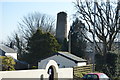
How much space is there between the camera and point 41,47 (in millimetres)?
39969

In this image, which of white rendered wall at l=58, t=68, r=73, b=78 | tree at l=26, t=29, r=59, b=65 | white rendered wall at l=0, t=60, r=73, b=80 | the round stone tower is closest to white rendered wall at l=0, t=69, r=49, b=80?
white rendered wall at l=0, t=60, r=73, b=80

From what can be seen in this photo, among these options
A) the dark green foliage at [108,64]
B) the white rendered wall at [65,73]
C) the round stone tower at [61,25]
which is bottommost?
the white rendered wall at [65,73]

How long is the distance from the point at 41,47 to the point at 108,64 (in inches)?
503

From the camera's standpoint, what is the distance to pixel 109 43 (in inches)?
1467

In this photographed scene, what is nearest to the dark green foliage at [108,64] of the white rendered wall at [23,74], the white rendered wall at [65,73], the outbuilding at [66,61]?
the outbuilding at [66,61]

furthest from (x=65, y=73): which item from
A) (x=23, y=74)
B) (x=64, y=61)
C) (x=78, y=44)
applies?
(x=78, y=44)

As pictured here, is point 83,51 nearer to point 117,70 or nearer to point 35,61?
point 35,61

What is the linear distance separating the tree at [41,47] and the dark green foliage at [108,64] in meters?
10.2

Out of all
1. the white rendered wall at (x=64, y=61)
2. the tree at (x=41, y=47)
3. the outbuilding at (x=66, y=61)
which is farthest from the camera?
the tree at (x=41, y=47)

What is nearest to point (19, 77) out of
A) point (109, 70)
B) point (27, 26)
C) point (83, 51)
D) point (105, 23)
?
point (109, 70)

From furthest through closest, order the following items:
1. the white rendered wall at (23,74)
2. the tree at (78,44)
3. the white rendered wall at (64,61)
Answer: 1. the tree at (78,44)
2. the white rendered wall at (64,61)
3. the white rendered wall at (23,74)

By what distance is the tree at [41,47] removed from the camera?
131 ft

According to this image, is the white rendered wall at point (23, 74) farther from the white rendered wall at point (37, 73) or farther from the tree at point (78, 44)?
the tree at point (78, 44)

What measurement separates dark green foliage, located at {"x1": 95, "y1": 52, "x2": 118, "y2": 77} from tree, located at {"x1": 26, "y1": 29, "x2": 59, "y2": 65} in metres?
10.2
